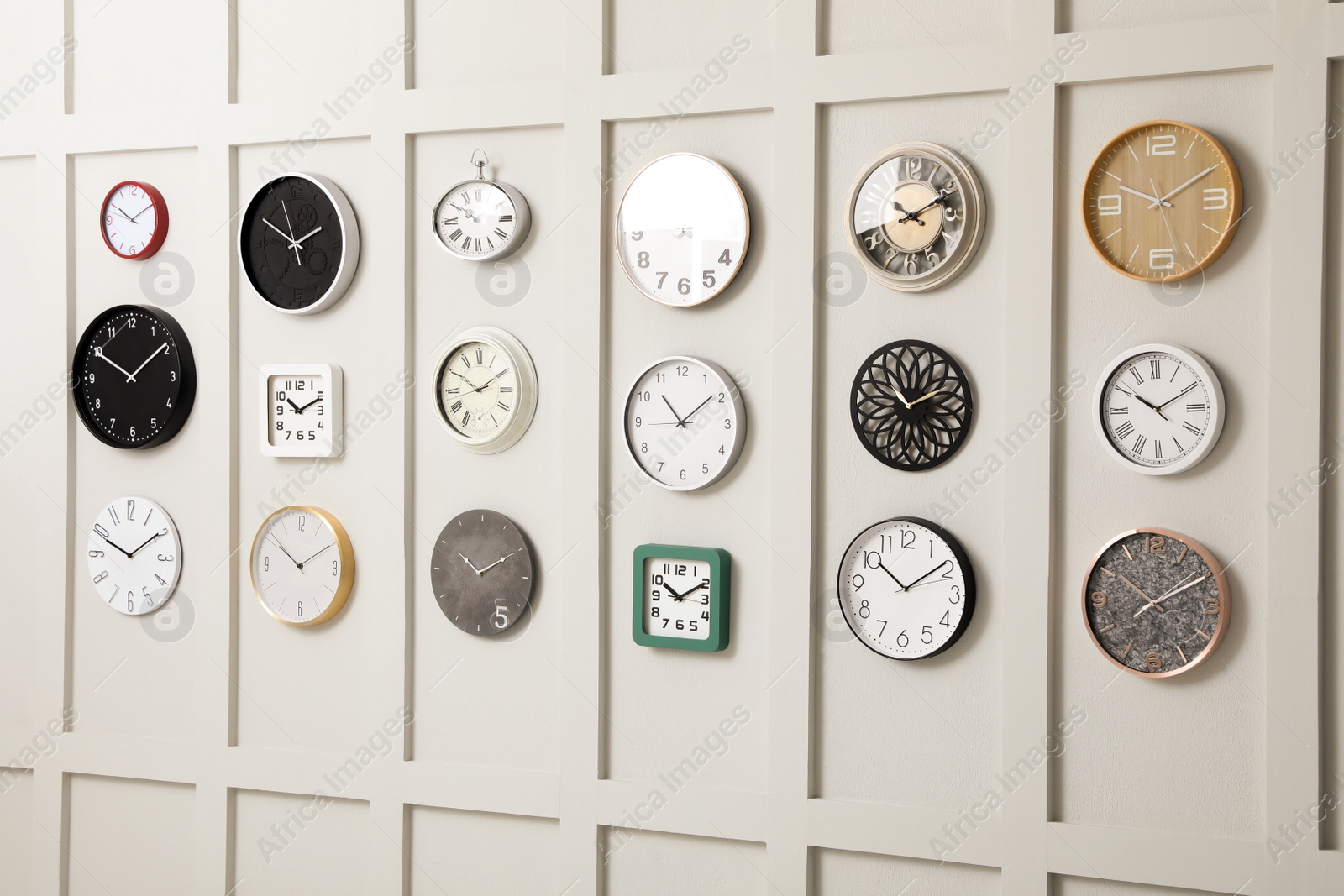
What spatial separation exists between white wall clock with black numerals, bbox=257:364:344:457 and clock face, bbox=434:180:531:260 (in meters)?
0.53

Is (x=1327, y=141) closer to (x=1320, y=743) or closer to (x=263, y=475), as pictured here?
(x=1320, y=743)

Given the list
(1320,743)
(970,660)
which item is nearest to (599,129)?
(970,660)

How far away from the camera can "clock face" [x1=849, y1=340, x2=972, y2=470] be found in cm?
240

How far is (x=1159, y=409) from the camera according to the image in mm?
2254

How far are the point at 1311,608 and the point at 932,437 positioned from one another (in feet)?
2.91

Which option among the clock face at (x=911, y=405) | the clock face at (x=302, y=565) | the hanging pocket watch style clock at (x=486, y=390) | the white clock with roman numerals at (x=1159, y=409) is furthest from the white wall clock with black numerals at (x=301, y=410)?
the white clock with roman numerals at (x=1159, y=409)

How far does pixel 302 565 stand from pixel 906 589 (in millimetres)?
1710

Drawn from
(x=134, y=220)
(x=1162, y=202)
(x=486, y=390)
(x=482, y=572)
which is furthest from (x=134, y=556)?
(x=1162, y=202)

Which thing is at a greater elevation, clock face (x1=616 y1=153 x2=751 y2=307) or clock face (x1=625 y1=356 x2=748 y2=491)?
clock face (x1=616 y1=153 x2=751 y2=307)

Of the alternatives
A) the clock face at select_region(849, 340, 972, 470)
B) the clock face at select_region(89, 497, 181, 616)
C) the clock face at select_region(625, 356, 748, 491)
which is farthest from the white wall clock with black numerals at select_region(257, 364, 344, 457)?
the clock face at select_region(849, 340, 972, 470)

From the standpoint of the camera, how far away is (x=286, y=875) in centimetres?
291

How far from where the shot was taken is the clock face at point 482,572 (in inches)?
106

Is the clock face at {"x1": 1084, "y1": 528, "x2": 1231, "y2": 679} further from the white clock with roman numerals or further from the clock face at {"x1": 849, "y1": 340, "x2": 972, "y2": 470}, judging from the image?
the clock face at {"x1": 849, "y1": 340, "x2": 972, "y2": 470}

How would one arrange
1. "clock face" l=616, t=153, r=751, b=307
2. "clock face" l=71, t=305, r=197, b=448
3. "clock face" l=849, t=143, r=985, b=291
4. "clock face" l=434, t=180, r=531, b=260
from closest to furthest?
1. "clock face" l=849, t=143, r=985, b=291
2. "clock face" l=616, t=153, r=751, b=307
3. "clock face" l=434, t=180, r=531, b=260
4. "clock face" l=71, t=305, r=197, b=448
